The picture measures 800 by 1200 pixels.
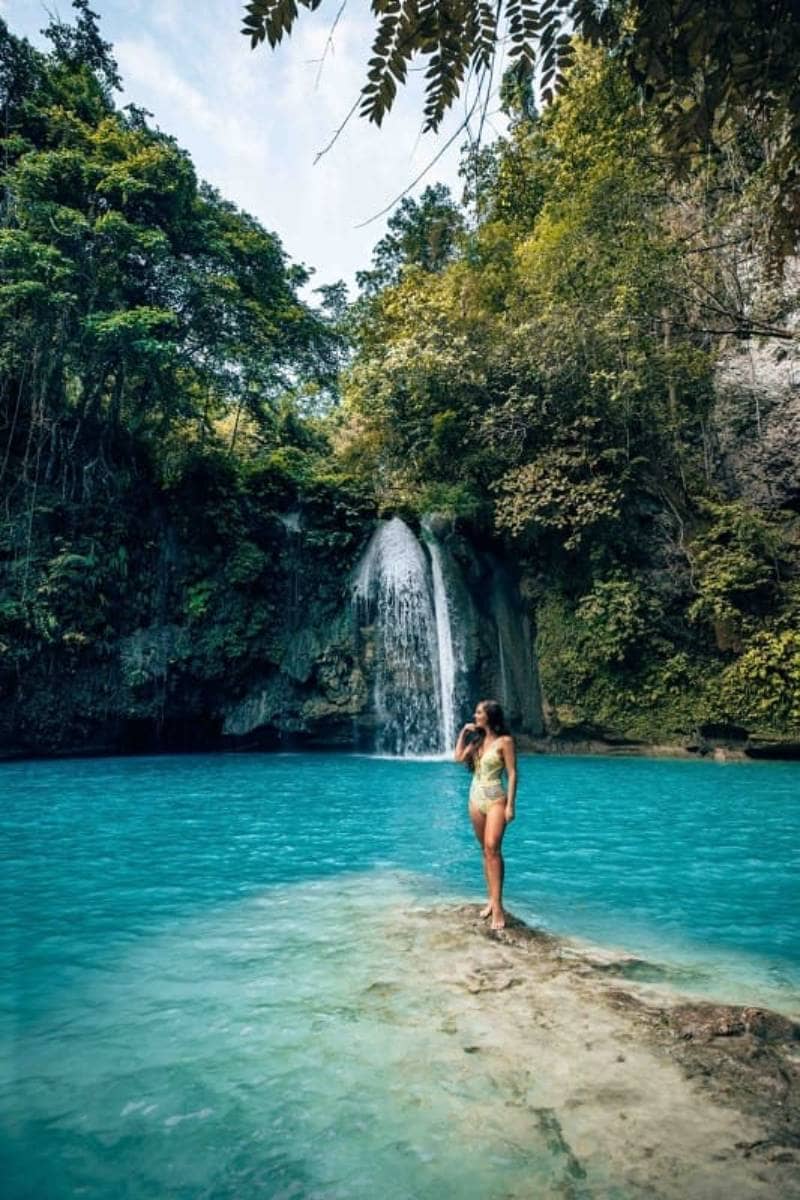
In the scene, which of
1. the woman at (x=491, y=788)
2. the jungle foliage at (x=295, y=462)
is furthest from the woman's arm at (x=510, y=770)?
the jungle foliage at (x=295, y=462)

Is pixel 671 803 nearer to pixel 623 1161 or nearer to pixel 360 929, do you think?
pixel 360 929

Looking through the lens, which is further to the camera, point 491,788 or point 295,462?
point 295,462

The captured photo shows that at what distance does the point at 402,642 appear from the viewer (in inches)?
648

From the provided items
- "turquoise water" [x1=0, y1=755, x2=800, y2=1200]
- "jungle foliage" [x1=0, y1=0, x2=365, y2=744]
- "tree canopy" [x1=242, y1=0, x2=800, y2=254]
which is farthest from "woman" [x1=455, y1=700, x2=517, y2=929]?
"jungle foliage" [x1=0, y1=0, x2=365, y2=744]

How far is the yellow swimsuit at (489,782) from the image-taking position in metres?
4.54

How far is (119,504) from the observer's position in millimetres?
15922

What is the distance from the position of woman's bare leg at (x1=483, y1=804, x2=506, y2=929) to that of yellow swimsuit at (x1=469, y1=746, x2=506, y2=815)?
0.05 meters

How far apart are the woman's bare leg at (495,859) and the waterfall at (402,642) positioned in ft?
38.1

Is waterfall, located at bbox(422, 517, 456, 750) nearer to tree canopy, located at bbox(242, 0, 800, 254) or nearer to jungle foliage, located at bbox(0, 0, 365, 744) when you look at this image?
jungle foliage, located at bbox(0, 0, 365, 744)

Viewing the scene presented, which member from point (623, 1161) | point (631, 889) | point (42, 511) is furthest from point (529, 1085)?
point (42, 511)

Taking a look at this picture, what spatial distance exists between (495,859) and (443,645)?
40.4 ft

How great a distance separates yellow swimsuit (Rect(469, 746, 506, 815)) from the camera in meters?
4.54

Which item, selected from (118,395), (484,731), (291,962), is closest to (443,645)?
(118,395)

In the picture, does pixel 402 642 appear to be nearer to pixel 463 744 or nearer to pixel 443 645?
pixel 443 645
